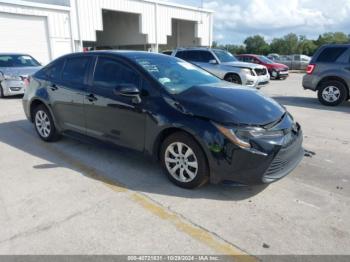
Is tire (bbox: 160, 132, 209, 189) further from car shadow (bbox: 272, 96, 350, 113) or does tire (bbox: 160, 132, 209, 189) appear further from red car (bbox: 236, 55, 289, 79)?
red car (bbox: 236, 55, 289, 79)

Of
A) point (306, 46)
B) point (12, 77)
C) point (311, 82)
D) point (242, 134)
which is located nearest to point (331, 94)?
point (311, 82)

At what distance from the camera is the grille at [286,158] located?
11.4 ft

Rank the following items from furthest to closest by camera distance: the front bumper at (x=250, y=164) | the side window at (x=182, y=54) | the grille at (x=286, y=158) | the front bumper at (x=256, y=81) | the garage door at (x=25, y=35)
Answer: the garage door at (x=25, y=35) < the side window at (x=182, y=54) < the front bumper at (x=256, y=81) < the grille at (x=286, y=158) < the front bumper at (x=250, y=164)

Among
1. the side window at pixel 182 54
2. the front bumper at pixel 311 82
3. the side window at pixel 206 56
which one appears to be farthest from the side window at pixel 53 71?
the side window at pixel 182 54


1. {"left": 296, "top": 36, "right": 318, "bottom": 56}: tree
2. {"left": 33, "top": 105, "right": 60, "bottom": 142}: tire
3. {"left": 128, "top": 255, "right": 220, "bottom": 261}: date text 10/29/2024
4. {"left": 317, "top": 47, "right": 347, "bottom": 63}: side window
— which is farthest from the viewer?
{"left": 296, "top": 36, "right": 318, "bottom": 56}: tree

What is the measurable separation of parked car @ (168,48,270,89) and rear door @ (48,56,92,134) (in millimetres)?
8364

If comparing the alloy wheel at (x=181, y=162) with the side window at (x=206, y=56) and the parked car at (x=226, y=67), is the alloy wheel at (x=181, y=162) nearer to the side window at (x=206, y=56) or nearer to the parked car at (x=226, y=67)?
the parked car at (x=226, y=67)

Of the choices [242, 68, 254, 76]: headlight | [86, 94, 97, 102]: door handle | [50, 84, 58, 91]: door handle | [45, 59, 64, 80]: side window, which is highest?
[45, 59, 64, 80]: side window

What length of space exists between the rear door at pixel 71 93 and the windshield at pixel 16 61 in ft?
24.8

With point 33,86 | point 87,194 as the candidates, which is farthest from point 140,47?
point 87,194

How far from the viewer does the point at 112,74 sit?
4.48 m

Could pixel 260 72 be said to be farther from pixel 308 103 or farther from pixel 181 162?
pixel 181 162

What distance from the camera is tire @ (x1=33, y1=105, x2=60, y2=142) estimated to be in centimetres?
559

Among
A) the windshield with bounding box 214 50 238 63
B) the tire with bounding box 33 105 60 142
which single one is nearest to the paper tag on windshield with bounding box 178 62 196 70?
the tire with bounding box 33 105 60 142
